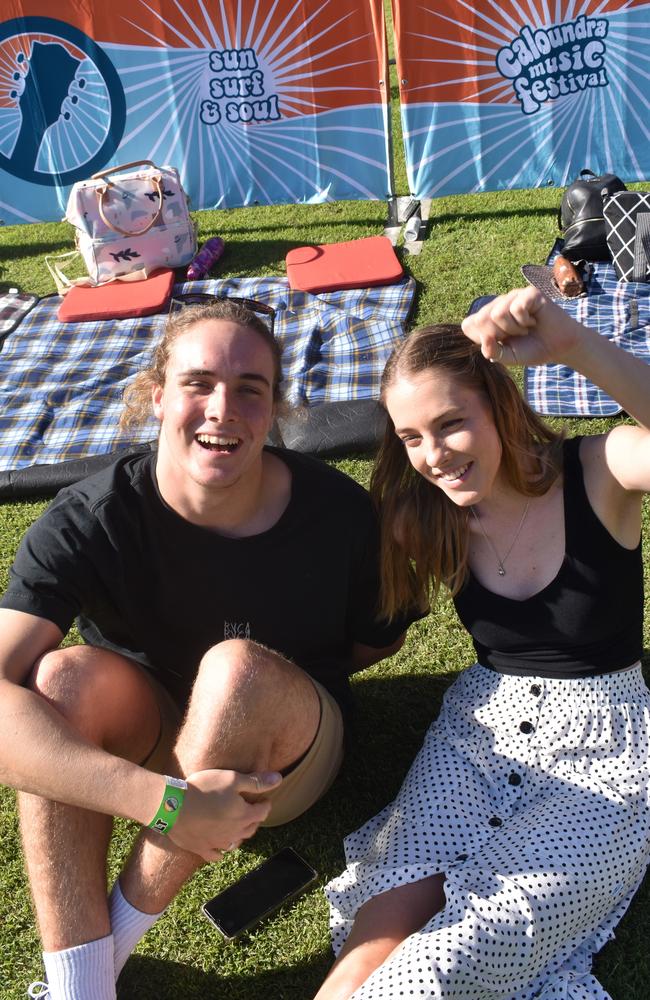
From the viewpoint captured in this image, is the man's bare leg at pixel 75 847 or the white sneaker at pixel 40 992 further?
the white sneaker at pixel 40 992

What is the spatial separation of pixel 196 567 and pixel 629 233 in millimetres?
4017

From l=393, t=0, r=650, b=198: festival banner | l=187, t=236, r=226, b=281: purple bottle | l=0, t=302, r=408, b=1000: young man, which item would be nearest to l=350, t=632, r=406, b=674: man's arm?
l=0, t=302, r=408, b=1000: young man

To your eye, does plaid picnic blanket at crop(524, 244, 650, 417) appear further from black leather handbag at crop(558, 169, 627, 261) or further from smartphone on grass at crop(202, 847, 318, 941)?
smartphone on grass at crop(202, 847, 318, 941)

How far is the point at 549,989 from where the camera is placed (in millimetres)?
2203

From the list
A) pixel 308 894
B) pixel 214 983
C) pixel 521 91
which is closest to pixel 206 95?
pixel 521 91

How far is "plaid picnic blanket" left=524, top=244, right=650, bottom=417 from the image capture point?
14.9 feet

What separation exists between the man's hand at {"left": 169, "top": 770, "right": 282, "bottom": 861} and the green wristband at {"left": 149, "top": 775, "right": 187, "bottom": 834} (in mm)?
12

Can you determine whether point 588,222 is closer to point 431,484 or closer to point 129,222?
point 129,222

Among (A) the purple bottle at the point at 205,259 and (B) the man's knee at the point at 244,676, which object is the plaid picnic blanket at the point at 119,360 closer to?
(A) the purple bottle at the point at 205,259

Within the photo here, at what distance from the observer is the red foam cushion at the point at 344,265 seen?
5.99 m

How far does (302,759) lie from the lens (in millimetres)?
2457

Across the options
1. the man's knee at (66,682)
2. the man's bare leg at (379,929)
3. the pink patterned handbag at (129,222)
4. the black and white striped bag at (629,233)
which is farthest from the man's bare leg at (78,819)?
the pink patterned handbag at (129,222)

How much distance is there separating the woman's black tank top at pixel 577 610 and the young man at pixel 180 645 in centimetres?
34

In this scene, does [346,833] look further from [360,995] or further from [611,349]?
[611,349]
